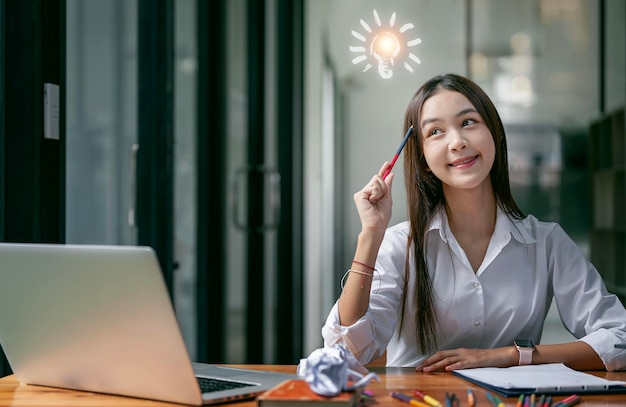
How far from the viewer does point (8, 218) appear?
5.83ft

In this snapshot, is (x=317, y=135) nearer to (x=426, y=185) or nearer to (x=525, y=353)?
(x=426, y=185)

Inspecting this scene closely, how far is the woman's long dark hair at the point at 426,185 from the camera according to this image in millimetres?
1974

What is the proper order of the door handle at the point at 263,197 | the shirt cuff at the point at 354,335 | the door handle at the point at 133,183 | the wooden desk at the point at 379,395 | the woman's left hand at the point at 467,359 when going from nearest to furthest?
the wooden desk at the point at 379,395 < the woman's left hand at the point at 467,359 < the shirt cuff at the point at 354,335 < the door handle at the point at 133,183 < the door handle at the point at 263,197

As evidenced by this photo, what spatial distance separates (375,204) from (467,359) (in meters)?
0.41

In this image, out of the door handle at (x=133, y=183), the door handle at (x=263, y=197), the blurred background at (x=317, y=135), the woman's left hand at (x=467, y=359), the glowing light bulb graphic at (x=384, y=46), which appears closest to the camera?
the woman's left hand at (x=467, y=359)

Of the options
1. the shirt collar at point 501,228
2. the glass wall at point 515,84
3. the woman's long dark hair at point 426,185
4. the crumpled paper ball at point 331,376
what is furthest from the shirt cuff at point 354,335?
the glass wall at point 515,84

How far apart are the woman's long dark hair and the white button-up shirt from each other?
2cm

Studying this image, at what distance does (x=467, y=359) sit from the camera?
1.67 meters

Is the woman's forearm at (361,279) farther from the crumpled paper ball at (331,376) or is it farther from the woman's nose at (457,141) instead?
the crumpled paper ball at (331,376)

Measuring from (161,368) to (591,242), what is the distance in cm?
431

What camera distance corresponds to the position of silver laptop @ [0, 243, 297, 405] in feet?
4.00

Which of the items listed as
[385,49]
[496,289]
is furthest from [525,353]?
[385,49]

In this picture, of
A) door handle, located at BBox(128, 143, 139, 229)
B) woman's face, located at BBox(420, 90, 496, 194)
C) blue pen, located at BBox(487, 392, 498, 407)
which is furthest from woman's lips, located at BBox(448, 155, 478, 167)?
door handle, located at BBox(128, 143, 139, 229)

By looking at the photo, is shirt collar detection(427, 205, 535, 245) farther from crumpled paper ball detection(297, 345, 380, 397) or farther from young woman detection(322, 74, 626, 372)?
crumpled paper ball detection(297, 345, 380, 397)
